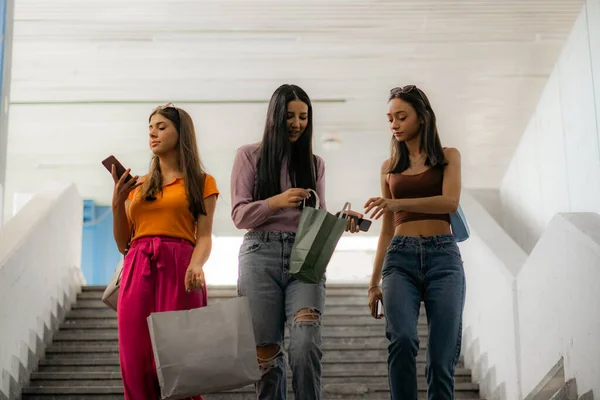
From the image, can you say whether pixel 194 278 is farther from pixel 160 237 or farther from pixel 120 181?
pixel 120 181

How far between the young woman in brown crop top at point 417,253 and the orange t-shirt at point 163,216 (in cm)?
82

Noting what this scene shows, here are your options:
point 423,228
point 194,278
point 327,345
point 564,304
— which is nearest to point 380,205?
point 423,228

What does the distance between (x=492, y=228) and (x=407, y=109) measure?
10.5 feet

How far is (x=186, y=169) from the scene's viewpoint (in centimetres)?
379

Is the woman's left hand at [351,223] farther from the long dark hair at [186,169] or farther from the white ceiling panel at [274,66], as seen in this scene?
the white ceiling panel at [274,66]

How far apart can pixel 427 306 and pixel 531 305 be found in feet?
5.59

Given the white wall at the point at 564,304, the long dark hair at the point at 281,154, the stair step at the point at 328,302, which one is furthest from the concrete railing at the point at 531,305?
the long dark hair at the point at 281,154

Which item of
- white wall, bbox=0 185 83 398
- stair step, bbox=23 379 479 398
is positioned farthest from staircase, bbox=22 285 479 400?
white wall, bbox=0 185 83 398

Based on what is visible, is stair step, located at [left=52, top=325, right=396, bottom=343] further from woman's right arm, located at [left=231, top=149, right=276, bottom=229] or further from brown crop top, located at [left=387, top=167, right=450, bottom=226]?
woman's right arm, located at [left=231, top=149, right=276, bottom=229]

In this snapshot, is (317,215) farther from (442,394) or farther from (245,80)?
(245,80)

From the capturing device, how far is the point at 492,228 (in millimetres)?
6770

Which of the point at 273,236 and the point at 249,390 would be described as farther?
the point at 249,390

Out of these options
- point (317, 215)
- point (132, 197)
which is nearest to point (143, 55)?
point (132, 197)

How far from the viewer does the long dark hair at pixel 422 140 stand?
12.4 ft
